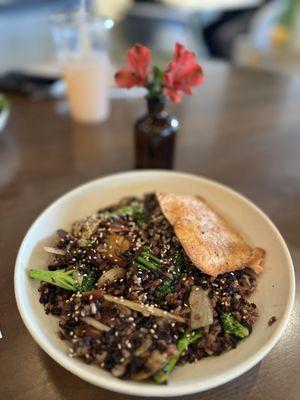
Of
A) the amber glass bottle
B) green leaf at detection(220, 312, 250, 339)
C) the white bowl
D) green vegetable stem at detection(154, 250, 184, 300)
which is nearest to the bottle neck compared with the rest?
the amber glass bottle

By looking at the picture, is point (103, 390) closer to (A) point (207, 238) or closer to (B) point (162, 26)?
(A) point (207, 238)

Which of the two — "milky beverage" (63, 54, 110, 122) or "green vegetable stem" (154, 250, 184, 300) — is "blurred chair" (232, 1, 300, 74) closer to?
"milky beverage" (63, 54, 110, 122)

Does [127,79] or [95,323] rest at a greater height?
[127,79]

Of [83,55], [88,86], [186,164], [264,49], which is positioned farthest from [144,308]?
[264,49]

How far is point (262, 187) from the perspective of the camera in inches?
78.5

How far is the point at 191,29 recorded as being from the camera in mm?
5938

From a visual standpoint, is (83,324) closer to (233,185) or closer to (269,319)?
(269,319)

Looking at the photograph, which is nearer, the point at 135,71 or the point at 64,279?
the point at 64,279

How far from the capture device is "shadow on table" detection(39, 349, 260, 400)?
107 cm

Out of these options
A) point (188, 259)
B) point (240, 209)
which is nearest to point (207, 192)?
point (240, 209)

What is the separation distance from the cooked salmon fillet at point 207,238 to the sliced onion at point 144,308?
21 cm

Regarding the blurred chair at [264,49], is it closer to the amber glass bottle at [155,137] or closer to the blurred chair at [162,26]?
the blurred chair at [162,26]

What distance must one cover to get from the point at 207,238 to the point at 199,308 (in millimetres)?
303

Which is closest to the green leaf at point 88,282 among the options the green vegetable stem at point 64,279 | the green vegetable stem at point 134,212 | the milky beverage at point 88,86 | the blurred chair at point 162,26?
the green vegetable stem at point 64,279
